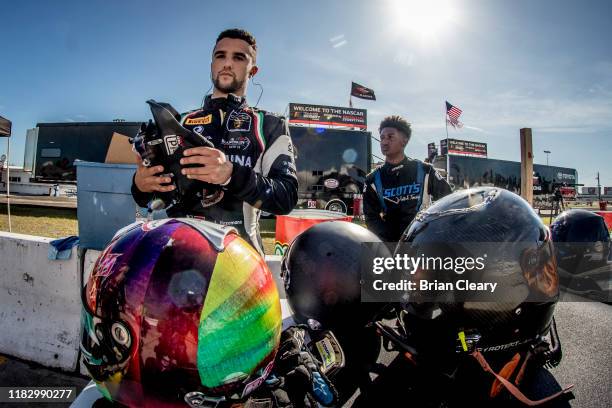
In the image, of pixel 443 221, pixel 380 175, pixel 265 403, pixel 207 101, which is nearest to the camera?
pixel 265 403

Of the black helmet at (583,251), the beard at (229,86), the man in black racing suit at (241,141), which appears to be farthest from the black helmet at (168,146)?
the black helmet at (583,251)

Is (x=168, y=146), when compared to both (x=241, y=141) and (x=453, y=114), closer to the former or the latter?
(x=241, y=141)

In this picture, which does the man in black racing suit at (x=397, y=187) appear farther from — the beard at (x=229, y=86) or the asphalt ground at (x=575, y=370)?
the beard at (x=229, y=86)

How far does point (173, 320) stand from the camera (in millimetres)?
940

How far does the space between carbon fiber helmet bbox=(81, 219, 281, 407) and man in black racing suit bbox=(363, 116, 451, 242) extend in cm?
298

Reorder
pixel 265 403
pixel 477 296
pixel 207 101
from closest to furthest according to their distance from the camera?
pixel 265 403 → pixel 477 296 → pixel 207 101

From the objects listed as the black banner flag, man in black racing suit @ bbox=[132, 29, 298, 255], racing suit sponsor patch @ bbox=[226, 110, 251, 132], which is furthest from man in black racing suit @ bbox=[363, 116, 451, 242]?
the black banner flag

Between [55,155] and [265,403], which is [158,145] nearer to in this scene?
[265,403]

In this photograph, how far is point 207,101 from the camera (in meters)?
1.97

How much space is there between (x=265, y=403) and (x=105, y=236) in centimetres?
224

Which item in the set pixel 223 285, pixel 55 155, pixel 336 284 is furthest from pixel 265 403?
pixel 55 155

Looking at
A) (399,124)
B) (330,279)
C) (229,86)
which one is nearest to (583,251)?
(399,124)

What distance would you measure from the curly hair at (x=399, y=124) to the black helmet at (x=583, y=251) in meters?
1.97

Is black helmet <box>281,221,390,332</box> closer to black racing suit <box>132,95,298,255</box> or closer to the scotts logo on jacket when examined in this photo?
black racing suit <box>132,95,298,255</box>
